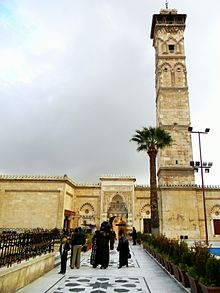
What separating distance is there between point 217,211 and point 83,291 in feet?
76.2

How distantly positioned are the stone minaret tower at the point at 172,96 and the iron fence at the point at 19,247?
20.0m

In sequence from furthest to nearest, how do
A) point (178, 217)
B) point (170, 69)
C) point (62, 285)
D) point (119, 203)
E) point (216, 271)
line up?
point (170, 69) → point (119, 203) → point (178, 217) → point (62, 285) → point (216, 271)

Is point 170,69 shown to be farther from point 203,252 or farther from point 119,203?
point 203,252

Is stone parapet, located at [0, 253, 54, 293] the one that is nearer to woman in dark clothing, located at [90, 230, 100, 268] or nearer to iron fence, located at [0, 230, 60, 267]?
iron fence, located at [0, 230, 60, 267]

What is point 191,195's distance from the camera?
24.8 meters

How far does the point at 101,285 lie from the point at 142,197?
A: 21.2 meters

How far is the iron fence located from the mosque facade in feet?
51.3

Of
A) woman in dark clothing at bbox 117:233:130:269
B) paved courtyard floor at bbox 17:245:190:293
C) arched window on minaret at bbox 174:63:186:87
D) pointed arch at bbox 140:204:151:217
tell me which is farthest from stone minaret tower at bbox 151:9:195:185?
paved courtyard floor at bbox 17:245:190:293

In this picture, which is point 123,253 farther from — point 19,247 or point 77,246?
point 19,247

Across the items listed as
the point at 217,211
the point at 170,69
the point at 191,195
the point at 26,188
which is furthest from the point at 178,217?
the point at 170,69

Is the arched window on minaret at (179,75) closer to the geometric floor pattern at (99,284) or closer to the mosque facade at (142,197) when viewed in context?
the mosque facade at (142,197)

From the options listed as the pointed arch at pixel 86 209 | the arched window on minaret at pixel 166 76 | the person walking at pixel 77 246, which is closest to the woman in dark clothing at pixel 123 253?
the person walking at pixel 77 246

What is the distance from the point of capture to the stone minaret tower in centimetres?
Answer: 2611

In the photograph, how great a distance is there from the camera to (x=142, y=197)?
26438 mm
